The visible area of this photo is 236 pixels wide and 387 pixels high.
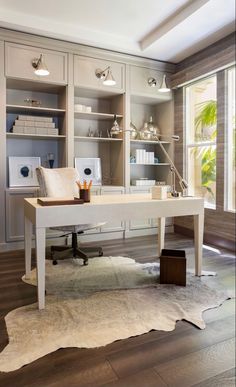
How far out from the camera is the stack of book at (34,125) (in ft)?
11.3

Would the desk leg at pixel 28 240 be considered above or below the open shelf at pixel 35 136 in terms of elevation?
below

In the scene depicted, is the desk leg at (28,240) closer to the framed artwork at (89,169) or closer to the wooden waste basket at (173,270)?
the wooden waste basket at (173,270)

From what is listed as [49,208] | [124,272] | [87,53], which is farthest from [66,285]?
[87,53]

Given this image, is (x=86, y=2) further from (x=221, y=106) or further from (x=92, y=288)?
(x=92, y=288)

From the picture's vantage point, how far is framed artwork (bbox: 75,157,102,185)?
392cm

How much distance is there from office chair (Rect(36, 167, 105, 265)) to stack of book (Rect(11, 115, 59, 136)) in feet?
2.46

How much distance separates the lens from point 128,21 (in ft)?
10.9

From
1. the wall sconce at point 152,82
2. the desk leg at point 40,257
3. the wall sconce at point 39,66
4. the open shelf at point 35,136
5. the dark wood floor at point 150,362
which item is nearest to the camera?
the dark wood floor at point 150,362

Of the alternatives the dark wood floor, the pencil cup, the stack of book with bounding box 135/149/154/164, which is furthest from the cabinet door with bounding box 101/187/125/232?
the dark wood floor

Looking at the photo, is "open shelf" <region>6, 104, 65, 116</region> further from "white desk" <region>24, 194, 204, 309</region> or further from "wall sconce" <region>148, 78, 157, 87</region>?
"white desk" <region>24, 194, 204, 309</region>

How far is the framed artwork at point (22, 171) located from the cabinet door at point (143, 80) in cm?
175

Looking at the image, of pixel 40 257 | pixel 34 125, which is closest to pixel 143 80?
pixel 34 125

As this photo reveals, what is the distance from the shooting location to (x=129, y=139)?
4047 millimetres

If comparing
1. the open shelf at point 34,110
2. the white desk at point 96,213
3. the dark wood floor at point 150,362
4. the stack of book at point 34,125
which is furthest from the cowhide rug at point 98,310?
the open shelf at point 34,110
